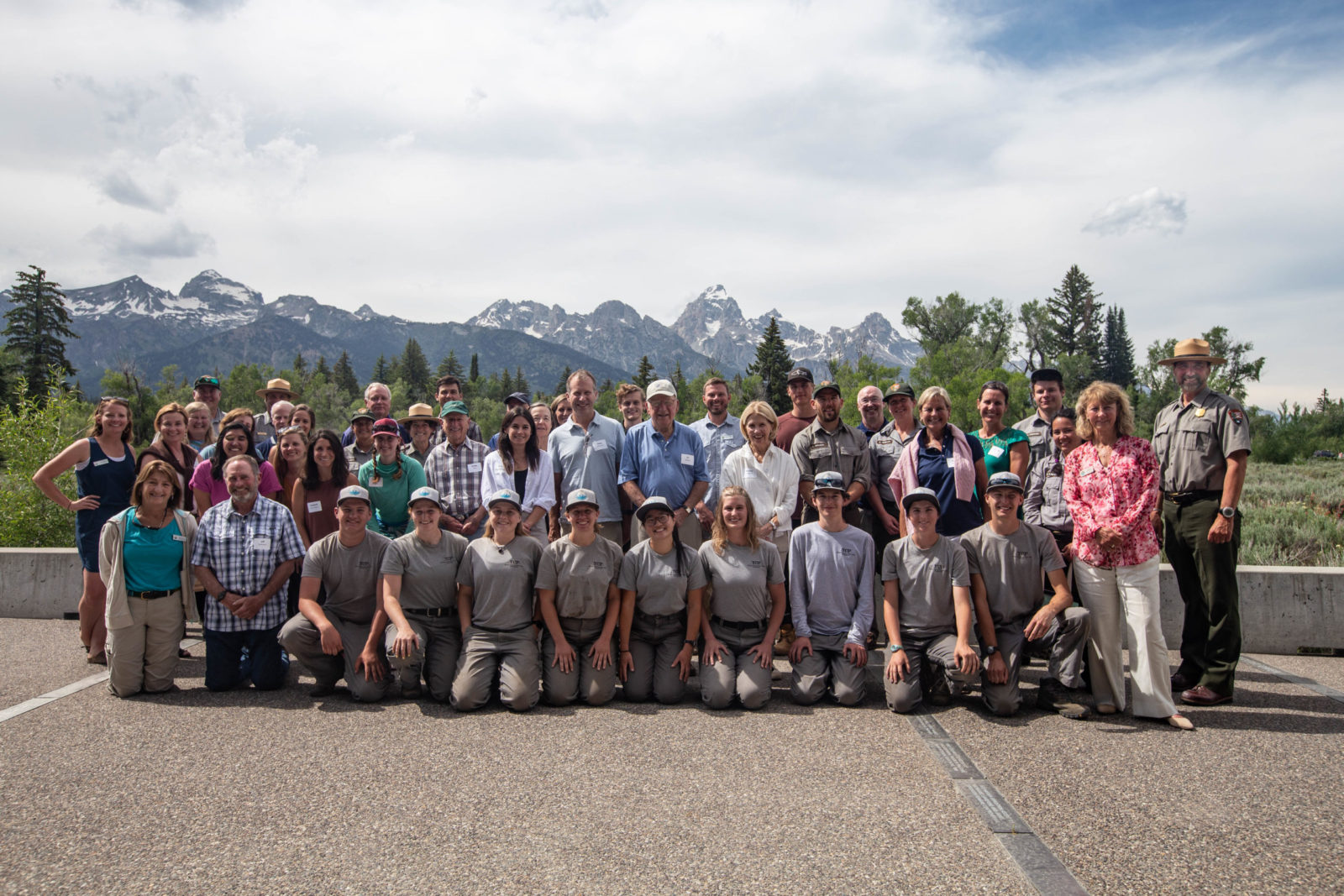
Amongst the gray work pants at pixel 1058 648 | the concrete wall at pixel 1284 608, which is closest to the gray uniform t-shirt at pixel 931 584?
the gray work pants at pixel 1058 648

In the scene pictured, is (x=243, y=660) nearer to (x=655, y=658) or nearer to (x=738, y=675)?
(x=655, y=658)

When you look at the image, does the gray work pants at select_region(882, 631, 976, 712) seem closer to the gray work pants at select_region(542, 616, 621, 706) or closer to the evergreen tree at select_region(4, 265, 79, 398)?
the gray work pants at select_region(542, 616, 621, 706)

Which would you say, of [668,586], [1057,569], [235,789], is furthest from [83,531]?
[1057,569]

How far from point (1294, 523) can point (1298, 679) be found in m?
8.11

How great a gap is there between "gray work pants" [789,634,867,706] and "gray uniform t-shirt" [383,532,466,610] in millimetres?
2537

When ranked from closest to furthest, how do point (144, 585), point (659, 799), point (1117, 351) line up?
point (659, 799)
point (144, 585)
point (1117, 351)

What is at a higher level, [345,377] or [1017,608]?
[345,377]

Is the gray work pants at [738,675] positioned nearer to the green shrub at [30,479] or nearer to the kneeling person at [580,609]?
the kneeling person at [580,609]

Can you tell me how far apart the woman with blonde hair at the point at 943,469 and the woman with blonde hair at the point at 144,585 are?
5.52 meters

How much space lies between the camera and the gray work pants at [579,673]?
521cm

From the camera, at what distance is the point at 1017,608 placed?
17.1ft

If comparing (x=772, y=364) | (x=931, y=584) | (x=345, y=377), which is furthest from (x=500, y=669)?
(x=345, y=377)

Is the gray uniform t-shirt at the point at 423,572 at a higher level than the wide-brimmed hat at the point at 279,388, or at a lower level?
lower

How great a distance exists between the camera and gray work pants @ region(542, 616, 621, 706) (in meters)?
5.21
